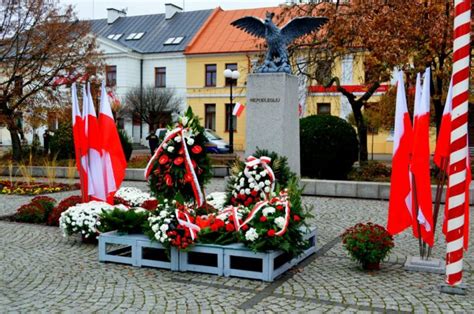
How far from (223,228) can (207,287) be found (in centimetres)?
88

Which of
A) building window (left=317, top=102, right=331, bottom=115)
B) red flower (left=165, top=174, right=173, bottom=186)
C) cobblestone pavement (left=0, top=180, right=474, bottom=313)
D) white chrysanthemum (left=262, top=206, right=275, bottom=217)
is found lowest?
cobblestone pavement (left=0, top=180, right=474, bottom=313)

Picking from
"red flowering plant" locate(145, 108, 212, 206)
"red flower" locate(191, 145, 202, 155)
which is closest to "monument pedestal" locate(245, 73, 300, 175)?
"red flowering plant" locate(145, 108, 212, 206)

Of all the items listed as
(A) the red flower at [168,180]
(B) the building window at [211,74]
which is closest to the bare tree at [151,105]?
(B) the building window at [211,74]

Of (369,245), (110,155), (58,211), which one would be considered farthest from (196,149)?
(58,211)

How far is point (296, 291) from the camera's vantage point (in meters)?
6.22

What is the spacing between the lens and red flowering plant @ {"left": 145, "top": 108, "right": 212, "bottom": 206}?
7.79 meters

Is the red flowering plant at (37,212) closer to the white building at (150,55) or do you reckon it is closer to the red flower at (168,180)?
the red flower at (168,180)

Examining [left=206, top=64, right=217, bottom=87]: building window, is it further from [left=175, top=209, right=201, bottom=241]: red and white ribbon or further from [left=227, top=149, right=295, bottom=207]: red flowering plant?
[left=175, top=209, right=201, bottom=241]: red and white ribbon

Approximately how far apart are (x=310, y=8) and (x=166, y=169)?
12445 mm

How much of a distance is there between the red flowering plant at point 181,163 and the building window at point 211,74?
35089mm

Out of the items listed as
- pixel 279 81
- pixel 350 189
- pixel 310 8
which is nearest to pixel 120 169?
pixel 279 81

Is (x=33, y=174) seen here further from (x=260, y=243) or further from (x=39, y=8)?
(x=260, y=243)

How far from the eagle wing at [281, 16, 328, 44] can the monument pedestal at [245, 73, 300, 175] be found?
0.75 m

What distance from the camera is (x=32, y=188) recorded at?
16172 mm
